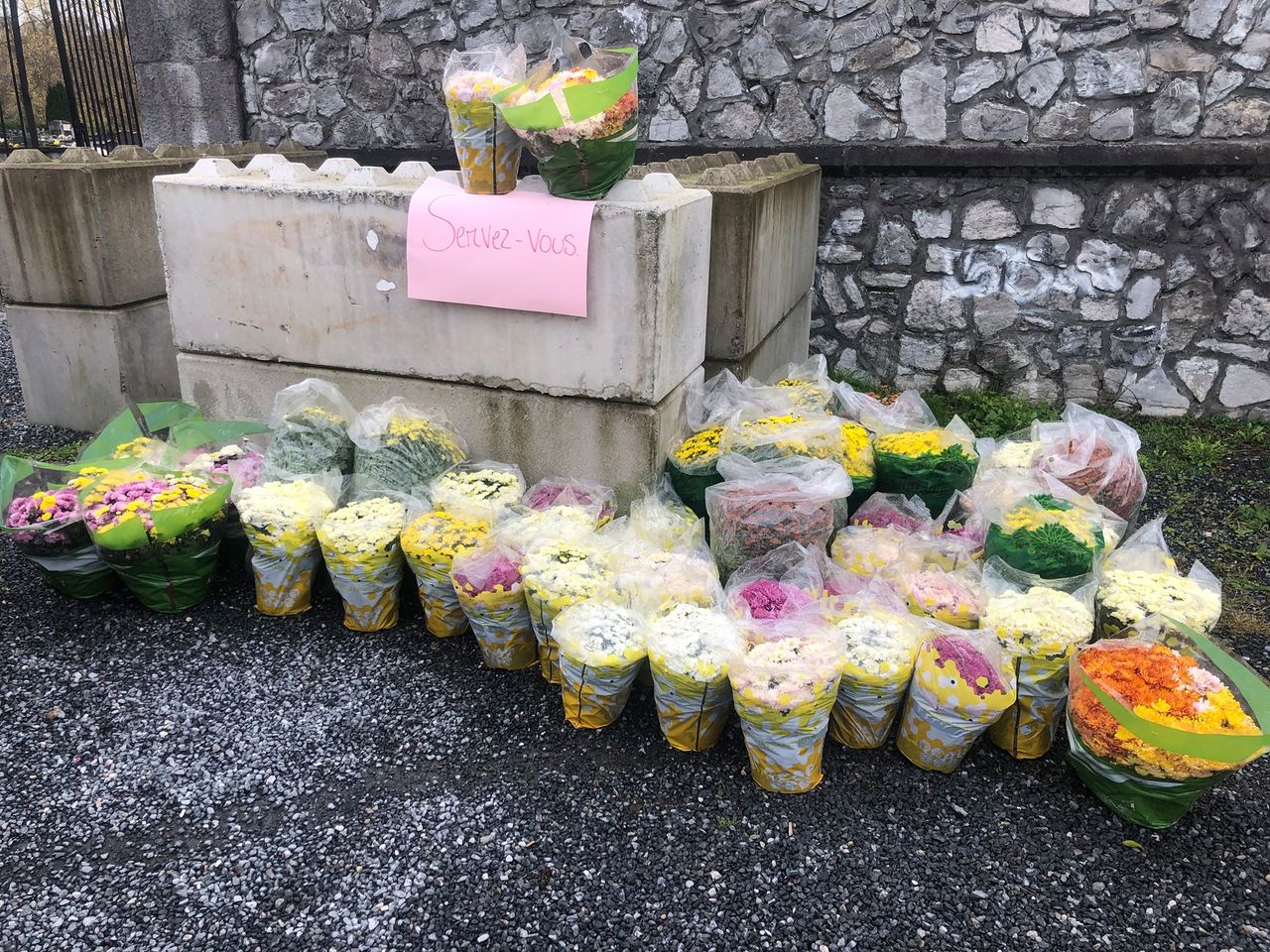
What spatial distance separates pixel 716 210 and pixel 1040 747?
2.01 m

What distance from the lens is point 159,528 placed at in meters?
2.77

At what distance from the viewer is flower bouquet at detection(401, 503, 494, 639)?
8.91 ft

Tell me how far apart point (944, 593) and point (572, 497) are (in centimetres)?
119

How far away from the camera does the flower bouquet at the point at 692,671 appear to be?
2.24 meters

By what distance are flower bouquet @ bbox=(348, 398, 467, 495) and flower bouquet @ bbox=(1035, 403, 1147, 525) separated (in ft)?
6.93

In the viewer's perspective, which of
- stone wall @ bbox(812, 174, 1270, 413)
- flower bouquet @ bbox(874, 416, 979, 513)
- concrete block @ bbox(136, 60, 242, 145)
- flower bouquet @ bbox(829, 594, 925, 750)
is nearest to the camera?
flower bouquet @ bbox(829, 594, 925, 750)

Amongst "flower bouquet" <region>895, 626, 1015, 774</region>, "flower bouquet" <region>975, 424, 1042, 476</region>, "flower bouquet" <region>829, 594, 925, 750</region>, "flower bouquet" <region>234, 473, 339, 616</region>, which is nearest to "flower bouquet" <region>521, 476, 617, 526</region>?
"flower bouquet" <region>234, 473, 339, 616</region>

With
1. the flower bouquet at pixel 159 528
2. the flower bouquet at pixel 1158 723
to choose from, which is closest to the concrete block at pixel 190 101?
the flower bouquet at pixel 159 528

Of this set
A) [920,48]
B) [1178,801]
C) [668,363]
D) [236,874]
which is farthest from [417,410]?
[920,48]

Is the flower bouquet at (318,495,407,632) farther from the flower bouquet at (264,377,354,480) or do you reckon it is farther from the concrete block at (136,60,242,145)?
the concrete block at (136,60,242,145)

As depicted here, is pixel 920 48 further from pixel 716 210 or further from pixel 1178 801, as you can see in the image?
pixel 1178 801

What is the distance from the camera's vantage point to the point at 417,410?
324 centimetres

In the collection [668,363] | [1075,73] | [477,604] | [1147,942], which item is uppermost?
[1075,73]

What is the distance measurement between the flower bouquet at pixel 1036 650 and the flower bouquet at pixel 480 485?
59.0 inches
